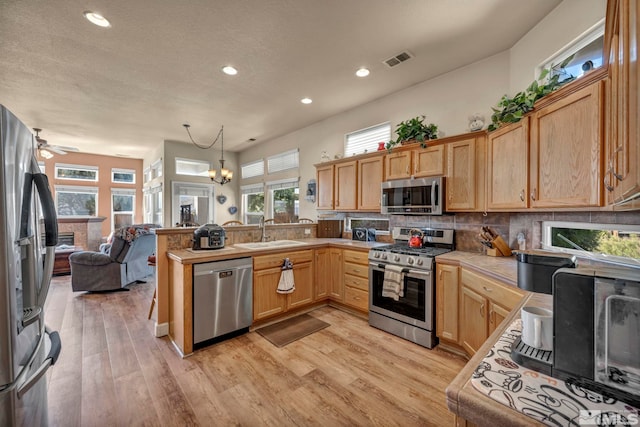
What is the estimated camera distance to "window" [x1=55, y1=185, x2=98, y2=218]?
759 centimetres

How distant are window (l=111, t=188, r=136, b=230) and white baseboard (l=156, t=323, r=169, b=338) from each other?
23.8 feet

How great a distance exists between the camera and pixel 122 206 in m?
8.47

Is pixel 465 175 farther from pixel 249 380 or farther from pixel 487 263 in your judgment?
pixel 249 380

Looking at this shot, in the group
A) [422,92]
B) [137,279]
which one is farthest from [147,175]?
[422,92]

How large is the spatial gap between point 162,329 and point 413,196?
3.34m

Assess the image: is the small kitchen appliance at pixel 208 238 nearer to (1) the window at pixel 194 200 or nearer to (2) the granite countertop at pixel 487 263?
(2) the granite countertop at pixel 487 263

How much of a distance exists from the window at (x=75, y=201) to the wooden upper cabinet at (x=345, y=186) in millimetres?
8207

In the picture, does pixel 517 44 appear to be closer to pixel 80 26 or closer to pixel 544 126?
pixel 544 126

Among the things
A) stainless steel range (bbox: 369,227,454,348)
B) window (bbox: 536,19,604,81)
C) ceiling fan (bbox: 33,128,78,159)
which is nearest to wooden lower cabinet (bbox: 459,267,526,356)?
stainless steel range (bbox: 369,227,454,348)

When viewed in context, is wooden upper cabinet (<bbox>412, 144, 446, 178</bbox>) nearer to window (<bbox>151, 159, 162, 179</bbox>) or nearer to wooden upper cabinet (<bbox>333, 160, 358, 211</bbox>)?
wooden upper cabinet (<bbox>333, 160, 358, 211</bbox>)

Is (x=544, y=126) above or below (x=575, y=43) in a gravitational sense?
below

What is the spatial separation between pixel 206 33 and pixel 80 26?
3.78ft

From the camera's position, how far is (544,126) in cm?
197

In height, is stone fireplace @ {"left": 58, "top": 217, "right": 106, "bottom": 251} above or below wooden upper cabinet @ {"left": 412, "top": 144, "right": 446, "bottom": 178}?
below
